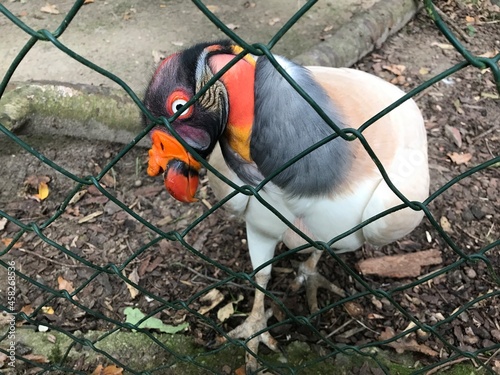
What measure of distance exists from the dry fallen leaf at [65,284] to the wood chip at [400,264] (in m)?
1.25

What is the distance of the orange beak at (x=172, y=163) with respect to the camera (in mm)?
1293

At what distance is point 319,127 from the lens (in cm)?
134

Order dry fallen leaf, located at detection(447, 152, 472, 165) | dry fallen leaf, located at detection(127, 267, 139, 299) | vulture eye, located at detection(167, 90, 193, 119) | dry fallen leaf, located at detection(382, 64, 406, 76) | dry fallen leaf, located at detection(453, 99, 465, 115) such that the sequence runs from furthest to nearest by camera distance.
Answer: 1. dry fallen leaf, located at detection(382, 64, 406, 76)
2. dry fallen leaf, located at detection(453, 99, 465, 115)
3. dry fallen leaf, located at detection(447, 152, 472, 165)
4. dry fallen leaf, located at detection(127, 267, 139, 299)
5. vulture eye, located at detection(167, 90, 193, 119)

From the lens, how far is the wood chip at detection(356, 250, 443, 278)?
2.24 metres

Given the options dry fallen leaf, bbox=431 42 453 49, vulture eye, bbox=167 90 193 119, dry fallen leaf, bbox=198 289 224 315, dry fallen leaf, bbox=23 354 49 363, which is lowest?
dry fallen leaf, bbox=198 289 224 315

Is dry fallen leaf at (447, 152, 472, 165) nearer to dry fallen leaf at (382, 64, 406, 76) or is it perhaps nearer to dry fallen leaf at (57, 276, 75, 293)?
dry fallen leaf at (382, 64, 406, 76)

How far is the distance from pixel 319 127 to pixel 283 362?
1004 millimetres

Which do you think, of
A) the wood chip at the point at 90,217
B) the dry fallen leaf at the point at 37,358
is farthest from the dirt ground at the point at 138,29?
the dry fallen leaf at the point at 37,358

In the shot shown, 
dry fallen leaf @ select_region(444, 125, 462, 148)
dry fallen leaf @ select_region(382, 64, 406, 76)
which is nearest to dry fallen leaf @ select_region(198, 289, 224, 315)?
dry fallen leaf @ select_region(444, 125, 462, 148)

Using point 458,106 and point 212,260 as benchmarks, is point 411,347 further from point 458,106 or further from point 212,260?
point 458,106

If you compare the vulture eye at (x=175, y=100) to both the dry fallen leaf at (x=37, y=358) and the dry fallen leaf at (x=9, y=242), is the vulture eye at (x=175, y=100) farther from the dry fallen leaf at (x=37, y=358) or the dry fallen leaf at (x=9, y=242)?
the dry fallen leaf at (x=9, y=242)

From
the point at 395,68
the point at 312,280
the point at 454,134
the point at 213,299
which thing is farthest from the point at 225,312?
the point at 395,68

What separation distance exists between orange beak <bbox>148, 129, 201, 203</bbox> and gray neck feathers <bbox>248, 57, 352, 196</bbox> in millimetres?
187

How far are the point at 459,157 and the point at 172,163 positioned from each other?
1955mm
